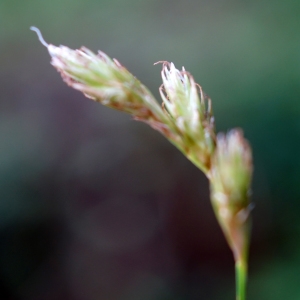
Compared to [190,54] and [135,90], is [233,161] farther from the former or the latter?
[190,54]

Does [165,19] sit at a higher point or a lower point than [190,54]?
higher

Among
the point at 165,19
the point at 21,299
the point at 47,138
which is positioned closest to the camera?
the point at 21,299

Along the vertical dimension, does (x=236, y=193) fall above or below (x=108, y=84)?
below

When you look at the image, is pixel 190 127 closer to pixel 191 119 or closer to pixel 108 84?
pixel 191 119

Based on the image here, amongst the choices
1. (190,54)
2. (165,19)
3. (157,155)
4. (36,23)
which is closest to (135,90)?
(157,155)

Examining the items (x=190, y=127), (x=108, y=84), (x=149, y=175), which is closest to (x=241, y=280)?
(x=190, y=127)
